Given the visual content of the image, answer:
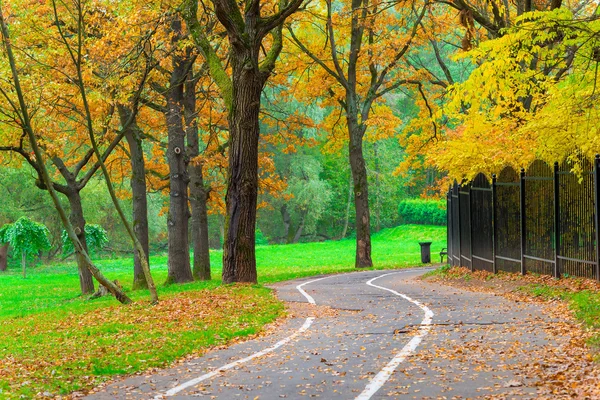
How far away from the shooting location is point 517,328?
11531 mm

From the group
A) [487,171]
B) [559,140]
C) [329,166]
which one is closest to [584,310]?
[559,140]

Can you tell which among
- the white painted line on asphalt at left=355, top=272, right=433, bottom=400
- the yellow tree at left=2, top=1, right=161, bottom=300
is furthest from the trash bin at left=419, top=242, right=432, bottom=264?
the white painted line on asphalt at left=355, top=272, right=433, bottom=400

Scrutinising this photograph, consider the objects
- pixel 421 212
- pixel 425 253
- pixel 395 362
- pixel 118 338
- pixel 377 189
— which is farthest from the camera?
pixel 377 189

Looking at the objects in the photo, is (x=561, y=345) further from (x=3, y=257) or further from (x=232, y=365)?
(x=3, y=257)

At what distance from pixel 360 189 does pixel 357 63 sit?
5976 millimetres

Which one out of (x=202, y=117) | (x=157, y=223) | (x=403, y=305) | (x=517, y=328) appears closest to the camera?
(x=517, y=328)

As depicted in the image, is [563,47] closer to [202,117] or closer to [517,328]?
[517,328]

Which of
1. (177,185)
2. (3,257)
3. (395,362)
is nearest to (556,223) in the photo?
(395,362)

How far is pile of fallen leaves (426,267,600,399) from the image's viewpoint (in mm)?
7454

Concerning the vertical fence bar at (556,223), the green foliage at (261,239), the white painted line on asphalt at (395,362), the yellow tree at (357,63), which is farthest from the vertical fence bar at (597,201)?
the green foliage at (261,239)

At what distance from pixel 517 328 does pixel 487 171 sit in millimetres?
11423

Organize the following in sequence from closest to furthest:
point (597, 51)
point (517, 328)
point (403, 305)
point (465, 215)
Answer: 1. point (517, 328)
2. point (597, 51)
3. point (403, 305)
4. point (465, 215)

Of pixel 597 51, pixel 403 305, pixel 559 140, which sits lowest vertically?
pixel 403 305

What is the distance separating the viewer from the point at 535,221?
1811 centimetres
